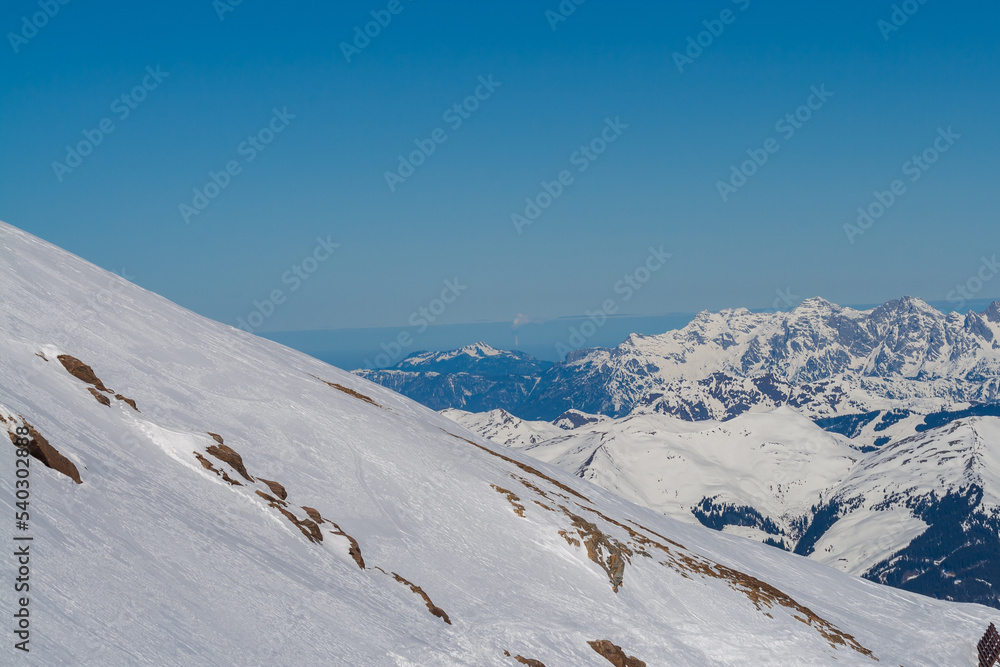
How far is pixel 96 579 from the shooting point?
25.8m

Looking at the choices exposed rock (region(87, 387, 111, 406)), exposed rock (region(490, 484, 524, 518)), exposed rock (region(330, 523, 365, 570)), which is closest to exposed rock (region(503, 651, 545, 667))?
exposed rock (region(330, 523, 365, 570))

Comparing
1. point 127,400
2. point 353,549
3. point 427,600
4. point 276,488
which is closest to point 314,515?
point 276,488

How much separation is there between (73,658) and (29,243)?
57460 millimetres

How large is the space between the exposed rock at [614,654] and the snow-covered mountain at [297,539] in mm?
167

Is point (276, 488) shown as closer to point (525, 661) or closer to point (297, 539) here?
point (297, 539)

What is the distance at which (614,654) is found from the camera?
43.5m

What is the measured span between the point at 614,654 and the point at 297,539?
19.5m

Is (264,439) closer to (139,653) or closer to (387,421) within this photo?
(387,421)

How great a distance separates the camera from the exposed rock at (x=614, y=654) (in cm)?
4309

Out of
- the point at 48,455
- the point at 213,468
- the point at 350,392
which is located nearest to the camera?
the point at 48,455

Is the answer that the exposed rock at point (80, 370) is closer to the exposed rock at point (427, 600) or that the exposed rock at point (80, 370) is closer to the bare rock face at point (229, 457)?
the bare rock face at point (229, 457)

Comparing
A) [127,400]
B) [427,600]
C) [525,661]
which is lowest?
[127,400]

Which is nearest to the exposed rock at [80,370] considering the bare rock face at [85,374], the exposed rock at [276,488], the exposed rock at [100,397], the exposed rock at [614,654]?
the bare rock face at [85,374]

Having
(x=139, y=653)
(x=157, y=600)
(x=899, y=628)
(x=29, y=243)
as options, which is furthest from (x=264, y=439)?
(x=899, y=628)
